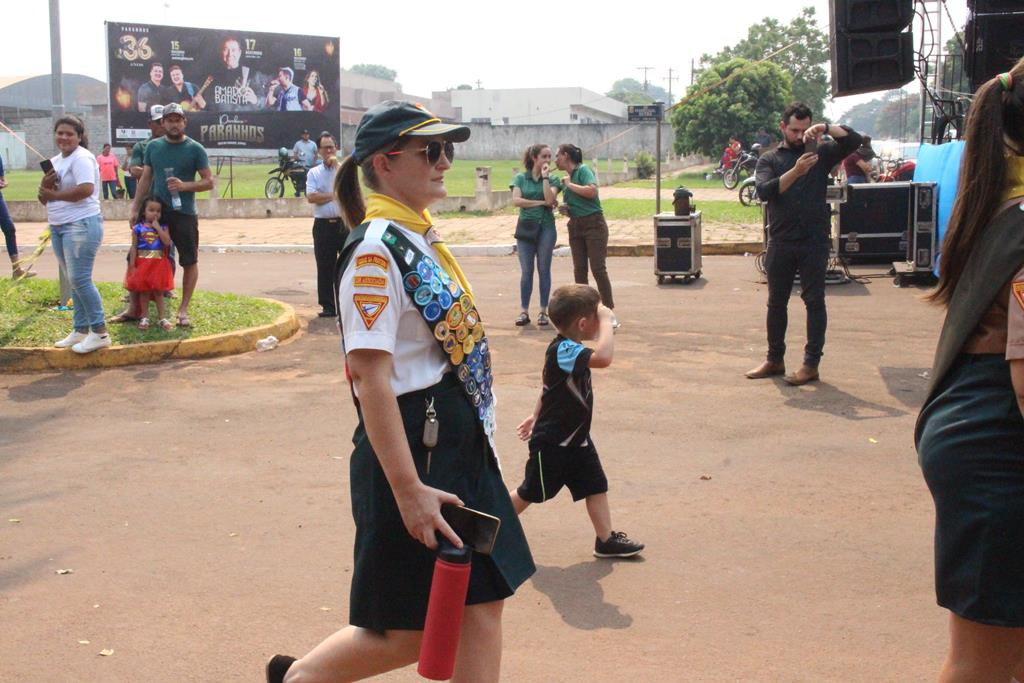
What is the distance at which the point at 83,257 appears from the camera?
9000 millimetres

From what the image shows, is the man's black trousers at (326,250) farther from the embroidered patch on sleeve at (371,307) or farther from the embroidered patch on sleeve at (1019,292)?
the embroidered patch on sleeve at (1019,292)

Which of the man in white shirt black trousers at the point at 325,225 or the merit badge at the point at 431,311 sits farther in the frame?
the man in white shirt black trousers at the point at 325,225

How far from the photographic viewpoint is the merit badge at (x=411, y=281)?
2.78m

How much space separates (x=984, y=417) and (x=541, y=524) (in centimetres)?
303

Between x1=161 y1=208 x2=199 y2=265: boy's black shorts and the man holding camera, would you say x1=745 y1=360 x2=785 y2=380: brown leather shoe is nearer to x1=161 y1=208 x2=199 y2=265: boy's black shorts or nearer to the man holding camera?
the man holding camera

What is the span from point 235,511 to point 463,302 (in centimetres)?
313

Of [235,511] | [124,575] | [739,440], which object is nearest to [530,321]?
[739,440]

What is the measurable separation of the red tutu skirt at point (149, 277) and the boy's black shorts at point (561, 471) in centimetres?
580

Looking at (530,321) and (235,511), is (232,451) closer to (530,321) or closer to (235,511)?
(235,511)

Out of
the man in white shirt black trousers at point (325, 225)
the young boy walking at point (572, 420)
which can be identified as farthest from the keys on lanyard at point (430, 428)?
the man in white shirt black trousers at point (325, 225)

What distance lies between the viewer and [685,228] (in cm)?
1366

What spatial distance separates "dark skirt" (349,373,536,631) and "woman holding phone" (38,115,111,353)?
683 cm

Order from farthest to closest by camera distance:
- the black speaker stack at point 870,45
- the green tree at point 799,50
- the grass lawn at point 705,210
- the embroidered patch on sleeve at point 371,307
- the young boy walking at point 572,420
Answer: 1. the green tree at point 799,50
2. the grass lawn at point 705,210
3. the black speaker stack at point 870,45
4. the young boy walking at point 572,420
5. the embroidered patch on sleeve at point 371,307

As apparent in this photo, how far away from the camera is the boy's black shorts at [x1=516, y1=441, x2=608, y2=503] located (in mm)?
4844
